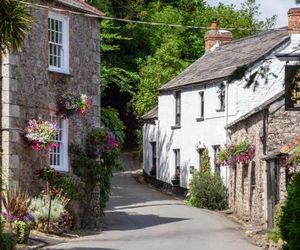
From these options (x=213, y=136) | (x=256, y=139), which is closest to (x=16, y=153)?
(x=256, y=139)

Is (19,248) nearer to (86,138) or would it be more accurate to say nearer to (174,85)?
(86,138)

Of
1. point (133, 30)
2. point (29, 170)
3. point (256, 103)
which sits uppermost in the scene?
point (133, 30)

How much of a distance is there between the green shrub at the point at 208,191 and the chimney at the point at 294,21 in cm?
704

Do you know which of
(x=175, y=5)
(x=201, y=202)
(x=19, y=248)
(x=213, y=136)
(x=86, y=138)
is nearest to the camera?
(x=19, y=248)

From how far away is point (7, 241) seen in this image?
18.4m

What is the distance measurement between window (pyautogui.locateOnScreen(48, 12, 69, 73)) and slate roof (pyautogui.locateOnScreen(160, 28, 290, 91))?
11.6 m

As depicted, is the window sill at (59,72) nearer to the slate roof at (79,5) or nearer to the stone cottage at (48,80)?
the stone cottage at (48,80)

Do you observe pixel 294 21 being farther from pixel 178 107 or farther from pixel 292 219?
pixel 292 219

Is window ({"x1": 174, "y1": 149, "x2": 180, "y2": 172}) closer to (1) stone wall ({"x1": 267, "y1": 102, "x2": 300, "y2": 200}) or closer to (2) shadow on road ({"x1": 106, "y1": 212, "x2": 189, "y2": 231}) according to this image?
(2) shadow on road ({"x1": 106, "y1": 212, "x2": 189, "y2": 231})

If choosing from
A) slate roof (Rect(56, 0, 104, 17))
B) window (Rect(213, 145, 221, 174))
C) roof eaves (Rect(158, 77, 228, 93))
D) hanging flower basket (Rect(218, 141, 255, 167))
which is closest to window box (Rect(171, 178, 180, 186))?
roof eaves (Rect(158, 77, 228, 93))

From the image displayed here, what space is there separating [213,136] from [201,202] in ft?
13.8

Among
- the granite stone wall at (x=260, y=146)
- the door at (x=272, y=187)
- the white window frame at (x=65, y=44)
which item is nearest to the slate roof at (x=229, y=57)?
the granite stone wall at (x=260, y=146)

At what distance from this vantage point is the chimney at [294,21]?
36156 millimetres

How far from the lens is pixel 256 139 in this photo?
30.0 metres
